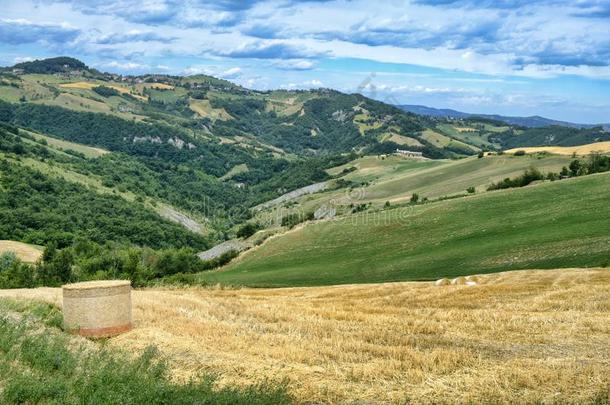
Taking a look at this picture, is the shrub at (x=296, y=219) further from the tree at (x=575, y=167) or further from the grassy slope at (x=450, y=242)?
the tree at (x=575, y=167)

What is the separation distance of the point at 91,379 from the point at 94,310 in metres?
6.79

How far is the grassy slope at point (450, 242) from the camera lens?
2144 inches

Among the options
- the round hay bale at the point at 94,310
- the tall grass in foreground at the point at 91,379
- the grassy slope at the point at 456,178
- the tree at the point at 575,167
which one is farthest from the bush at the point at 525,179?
the tall grass in foreground at the point at 91,379

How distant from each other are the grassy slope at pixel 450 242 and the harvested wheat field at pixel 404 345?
2744 cm

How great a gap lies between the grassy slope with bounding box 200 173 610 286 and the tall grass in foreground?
138 ft

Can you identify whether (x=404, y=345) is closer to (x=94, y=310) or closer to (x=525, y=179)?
(x=94, y=310)

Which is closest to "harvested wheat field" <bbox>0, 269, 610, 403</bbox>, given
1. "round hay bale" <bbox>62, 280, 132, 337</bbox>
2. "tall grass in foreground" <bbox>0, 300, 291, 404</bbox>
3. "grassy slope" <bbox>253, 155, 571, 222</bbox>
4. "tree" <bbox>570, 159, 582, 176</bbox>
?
"round hay bale" <bbox>62, 280, 132, 337</bbox>

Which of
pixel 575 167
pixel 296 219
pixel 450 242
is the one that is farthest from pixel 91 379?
pixel 296 219

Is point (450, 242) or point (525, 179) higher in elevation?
point (525, 179)

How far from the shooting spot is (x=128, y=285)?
1869 centimetres

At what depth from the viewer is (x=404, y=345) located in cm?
1638

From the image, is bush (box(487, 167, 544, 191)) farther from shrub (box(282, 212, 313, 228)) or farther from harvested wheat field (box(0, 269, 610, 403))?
harvested wheat field (box(0, 269, 610, 403))

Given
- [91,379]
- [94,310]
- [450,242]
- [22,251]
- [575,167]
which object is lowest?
[22,251]

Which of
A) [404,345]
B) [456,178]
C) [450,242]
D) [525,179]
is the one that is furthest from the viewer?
[456,178]
